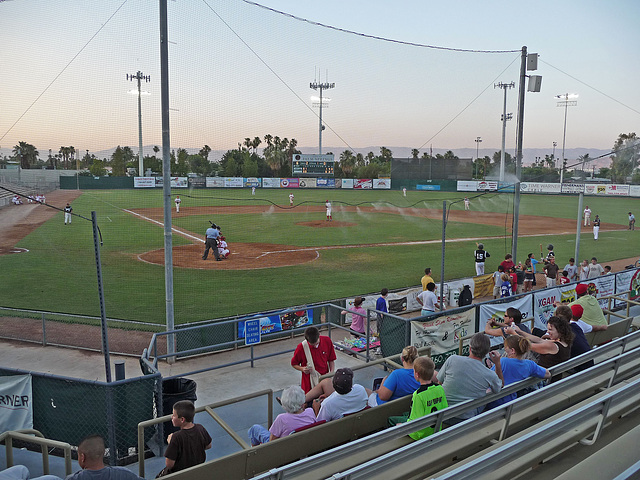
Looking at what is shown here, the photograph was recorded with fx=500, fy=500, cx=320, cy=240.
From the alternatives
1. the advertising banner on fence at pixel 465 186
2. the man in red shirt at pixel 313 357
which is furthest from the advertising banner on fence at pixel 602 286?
the advertising banner on fence at pixel 465 186

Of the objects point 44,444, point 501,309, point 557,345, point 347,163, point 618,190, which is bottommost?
point 501,309

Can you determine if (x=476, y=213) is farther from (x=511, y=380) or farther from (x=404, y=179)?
(x=511, y=380)

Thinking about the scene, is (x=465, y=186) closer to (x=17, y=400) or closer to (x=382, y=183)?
(x=382, y=183)

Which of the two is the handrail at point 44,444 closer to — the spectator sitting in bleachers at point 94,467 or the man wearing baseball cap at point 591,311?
the spectator sitting in bleachers at point 94,467

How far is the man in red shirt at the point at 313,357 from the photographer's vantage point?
6660 millimetres

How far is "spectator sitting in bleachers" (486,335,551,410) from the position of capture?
16.6ft

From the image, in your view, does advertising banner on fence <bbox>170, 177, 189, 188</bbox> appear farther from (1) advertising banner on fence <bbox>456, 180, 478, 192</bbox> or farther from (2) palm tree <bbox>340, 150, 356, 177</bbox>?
(1) advertising banner on fence <bbox>456, 180, 478, 192</bbox>

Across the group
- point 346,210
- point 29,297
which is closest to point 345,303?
point 29,297

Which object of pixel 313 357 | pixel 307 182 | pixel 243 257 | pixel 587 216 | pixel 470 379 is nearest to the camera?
pixel 470 379

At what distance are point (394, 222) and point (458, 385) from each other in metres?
35.1

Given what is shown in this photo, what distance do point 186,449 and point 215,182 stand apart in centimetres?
4988

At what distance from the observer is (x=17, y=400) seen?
265 inches

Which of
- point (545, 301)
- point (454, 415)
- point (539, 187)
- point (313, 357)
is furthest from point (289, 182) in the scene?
point (454, 415)

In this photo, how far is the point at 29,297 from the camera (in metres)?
16.6
